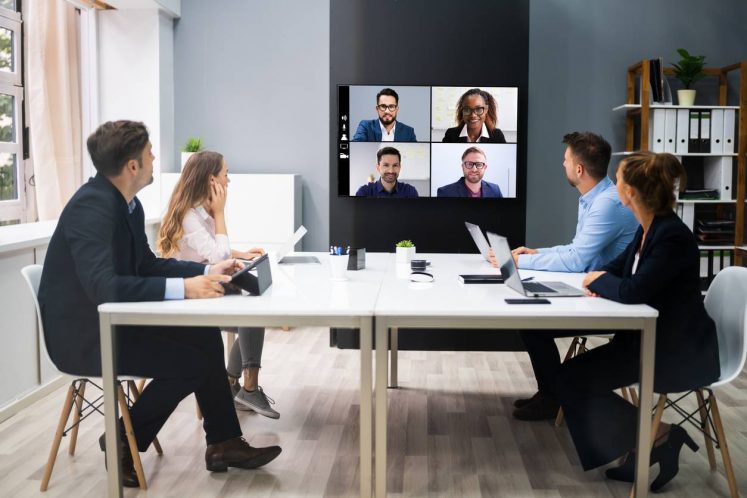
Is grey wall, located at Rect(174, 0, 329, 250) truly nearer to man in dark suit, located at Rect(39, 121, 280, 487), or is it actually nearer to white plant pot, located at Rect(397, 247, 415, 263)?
white plant pot, located at Rect(397, 247, 415, 263)

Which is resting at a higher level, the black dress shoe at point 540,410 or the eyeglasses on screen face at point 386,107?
the eyeglasses on screen face at point 386,107

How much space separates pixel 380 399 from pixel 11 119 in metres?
3.61

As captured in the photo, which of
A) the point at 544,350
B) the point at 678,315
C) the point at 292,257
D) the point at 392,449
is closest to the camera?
the point at 678,315

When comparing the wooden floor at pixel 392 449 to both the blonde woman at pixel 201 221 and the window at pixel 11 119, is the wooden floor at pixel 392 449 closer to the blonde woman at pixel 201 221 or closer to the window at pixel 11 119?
the blonde woman at pixel 201 221

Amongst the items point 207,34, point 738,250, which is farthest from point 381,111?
point 738,250

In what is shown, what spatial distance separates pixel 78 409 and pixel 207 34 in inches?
169

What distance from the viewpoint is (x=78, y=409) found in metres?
3.12

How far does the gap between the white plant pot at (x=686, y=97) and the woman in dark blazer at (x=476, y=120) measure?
65.9 inches

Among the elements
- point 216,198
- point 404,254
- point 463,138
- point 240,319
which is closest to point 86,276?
point 240,319

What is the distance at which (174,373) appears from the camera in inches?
115

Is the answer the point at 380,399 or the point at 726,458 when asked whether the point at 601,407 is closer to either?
the point at 726,458

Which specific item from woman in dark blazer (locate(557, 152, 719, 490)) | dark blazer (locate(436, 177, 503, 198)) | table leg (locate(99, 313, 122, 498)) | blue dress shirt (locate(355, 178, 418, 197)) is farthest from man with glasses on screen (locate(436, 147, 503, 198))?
table leg (locate(99, 313, 122, 498))

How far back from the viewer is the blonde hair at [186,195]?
3688mm

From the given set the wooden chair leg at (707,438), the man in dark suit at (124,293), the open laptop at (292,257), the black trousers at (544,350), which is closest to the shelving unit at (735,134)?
the black trousers at (544,350)
